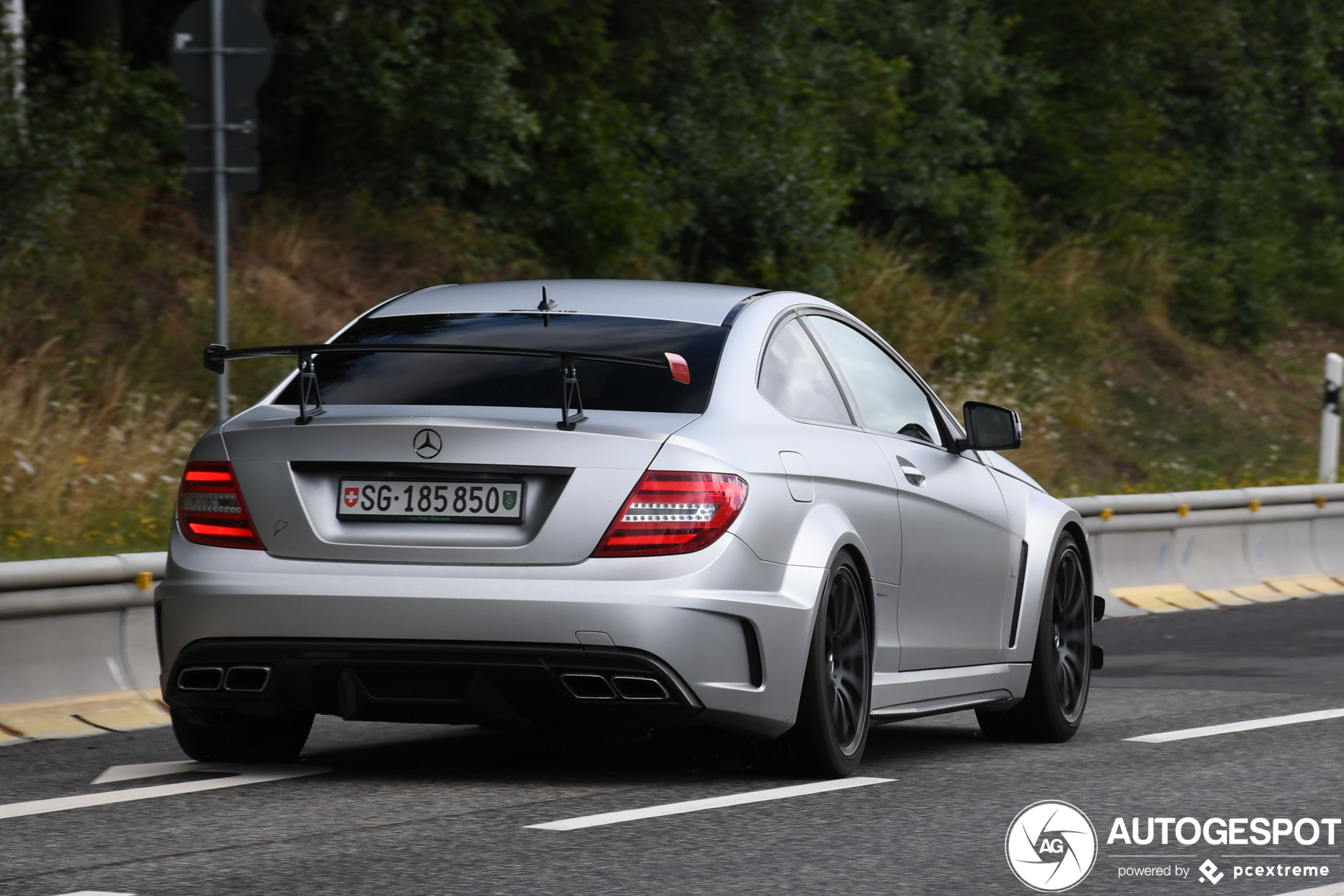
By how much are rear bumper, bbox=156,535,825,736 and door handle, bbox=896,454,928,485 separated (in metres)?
1.04

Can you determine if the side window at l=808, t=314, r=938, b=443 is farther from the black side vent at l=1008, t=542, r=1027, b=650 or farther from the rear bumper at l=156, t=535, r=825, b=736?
the rear bumper at l=156, t=535, r=825, b=736

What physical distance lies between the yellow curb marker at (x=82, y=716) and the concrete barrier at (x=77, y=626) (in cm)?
3

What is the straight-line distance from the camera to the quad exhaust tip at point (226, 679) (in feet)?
20.3

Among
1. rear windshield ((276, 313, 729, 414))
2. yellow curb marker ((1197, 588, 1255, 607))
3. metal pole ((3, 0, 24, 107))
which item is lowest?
yellow curb marker ((1197, 588, 1255, 607))

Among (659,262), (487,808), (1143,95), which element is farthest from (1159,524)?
(1143,95)

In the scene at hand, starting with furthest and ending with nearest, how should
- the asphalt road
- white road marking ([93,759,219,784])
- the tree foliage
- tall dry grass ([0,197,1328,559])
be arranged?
the tree foliage
tall dry grass ([0,197,1328,559])
white road marking ([93,759,219,784])
the asphalt road

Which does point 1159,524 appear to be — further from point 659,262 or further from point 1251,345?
point 1251,345

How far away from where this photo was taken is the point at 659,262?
2033cm

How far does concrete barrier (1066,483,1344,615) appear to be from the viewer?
1452 centimetres

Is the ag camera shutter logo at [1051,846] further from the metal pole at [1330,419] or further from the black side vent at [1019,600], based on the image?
the metal pole at [1330,419]

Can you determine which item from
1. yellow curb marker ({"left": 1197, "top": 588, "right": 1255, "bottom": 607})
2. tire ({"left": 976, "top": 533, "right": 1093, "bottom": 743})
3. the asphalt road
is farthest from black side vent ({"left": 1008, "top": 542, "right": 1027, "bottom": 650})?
yellow curb marker ({"left": 1197, "top": 588, "right": 1255, "bottom": 607})

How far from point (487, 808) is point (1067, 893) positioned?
5.57ft

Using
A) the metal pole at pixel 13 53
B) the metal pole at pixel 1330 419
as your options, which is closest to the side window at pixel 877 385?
the metal pole at pixel 13 53

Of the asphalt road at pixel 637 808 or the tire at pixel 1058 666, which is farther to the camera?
the tire at pixel 1058 666
